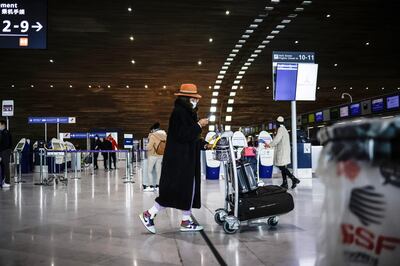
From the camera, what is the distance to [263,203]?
13.4 feet

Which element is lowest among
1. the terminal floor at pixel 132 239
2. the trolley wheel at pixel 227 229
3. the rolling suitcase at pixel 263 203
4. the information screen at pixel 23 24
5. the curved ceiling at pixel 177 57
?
the terminal floor at pixel 132 239

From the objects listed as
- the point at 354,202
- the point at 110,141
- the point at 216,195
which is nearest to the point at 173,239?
the point at 354,202

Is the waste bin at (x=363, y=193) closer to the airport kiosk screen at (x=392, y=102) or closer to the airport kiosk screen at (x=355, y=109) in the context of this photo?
the airport kiosk screen at (x=392, y=102)

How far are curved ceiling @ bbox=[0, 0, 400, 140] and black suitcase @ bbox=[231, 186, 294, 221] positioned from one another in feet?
44.5

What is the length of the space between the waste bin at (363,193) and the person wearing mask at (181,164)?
2.85m

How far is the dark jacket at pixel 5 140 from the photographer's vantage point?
9.54 meters

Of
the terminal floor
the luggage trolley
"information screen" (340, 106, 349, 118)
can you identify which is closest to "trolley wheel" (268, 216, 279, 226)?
the terminal floor

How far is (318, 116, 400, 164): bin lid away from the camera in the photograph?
0.98 m

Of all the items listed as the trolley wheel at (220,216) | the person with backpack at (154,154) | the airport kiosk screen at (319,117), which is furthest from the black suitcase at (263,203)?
the airport kiosk screen at (319,117)

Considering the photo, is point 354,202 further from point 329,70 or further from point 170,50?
point 329,70

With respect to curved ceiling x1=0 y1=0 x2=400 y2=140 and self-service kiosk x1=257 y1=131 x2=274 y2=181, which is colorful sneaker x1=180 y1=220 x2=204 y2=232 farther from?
curved ceiling x1=0 y1=0 x2=400 y2=140

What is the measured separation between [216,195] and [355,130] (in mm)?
6733

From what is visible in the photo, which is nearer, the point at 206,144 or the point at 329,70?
the point at 206,144

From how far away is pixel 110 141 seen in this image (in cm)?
1809
